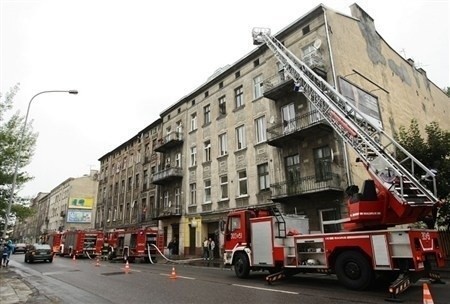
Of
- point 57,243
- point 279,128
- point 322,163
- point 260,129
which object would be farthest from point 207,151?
point 57,243

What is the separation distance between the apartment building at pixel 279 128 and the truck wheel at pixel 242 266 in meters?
1.87

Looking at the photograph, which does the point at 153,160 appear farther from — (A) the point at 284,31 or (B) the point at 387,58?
(B) the point at 387,58

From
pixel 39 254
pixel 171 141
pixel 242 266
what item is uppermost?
pixel 171 141

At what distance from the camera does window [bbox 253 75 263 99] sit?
26.2 m

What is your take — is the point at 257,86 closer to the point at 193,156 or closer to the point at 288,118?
the point at 288,118

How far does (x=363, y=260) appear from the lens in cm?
973

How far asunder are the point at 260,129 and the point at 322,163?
6526mm

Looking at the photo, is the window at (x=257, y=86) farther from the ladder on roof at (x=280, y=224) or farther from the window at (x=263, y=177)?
the ladder on roof at (x=280, y=224)

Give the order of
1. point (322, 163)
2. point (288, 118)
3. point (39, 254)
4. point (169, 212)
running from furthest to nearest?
point (169, 212), point (39, 254), point (288, 118), point (322, 163)

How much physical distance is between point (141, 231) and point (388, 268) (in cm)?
2110

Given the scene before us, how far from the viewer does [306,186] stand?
790 inches

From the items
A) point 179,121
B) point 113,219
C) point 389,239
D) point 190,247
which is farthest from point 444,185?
point 113,219

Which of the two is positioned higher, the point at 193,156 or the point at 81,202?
the point at 81,202

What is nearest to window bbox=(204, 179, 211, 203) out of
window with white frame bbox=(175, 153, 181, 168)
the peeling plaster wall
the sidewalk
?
window with white frame bbox=(175, 153, 181, 168)
